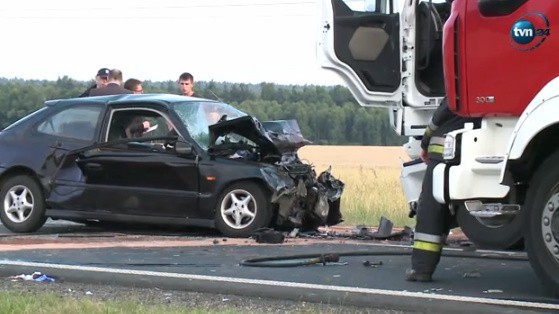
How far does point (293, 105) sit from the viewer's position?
43.1 metres

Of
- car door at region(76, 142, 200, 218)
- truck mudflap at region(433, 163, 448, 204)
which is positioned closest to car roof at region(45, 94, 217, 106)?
car door at region(76, 142, 200, 218)

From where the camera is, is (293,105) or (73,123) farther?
(293,105)

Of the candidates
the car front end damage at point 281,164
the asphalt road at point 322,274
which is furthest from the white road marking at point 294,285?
the car front end damage at point 281,164

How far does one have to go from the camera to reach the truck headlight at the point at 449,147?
7.32 metres

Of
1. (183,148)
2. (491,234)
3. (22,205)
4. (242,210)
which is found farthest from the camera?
(22,205)

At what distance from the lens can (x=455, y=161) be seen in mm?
7328

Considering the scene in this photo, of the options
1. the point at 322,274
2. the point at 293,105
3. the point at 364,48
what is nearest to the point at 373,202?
the point at 364,48

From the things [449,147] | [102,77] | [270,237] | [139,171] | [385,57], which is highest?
[385,57]

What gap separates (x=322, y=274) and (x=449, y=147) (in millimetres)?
1598

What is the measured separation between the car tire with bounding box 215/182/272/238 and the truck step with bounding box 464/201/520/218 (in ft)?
14.1

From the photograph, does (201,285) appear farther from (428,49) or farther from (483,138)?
(428,49)

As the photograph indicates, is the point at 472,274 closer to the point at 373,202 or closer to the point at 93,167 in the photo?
the point at 93,167

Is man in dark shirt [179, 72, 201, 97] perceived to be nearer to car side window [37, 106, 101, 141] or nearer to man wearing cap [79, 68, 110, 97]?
man wearing cap [79, 68, 110, 97]

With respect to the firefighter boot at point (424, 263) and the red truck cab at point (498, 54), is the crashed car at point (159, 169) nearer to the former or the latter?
the firefighter boot at point (424, 263)
